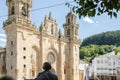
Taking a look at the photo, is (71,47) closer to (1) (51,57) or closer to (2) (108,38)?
(1) (51,57)

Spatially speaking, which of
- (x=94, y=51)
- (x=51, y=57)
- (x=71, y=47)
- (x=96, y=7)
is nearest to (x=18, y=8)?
(x=51, y=57)

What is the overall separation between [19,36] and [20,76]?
5.31m

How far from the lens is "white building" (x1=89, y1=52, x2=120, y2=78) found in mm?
100875

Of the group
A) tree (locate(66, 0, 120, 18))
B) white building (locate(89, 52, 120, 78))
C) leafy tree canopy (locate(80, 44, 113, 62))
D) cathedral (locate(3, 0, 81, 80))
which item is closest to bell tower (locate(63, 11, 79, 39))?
cathedral (locate(3, 0, 81, 80))

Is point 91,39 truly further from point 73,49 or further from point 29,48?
point 29,48

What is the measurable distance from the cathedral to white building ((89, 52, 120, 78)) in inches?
1693

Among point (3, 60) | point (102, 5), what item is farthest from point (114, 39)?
point (102, 5)

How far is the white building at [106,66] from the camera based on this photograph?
10088 centimetres

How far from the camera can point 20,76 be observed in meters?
45.0

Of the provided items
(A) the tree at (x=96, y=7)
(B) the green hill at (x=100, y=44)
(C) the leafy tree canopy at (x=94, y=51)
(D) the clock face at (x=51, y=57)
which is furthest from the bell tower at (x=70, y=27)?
(C) the leafy tree canopy at (x=94, y=51)

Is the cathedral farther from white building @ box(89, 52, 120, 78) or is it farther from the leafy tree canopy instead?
the leafy tree canopy

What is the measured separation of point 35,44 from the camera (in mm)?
49812

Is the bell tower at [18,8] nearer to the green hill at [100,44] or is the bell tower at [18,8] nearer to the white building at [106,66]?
the white building at [106,66]

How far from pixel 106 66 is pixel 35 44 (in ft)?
186
